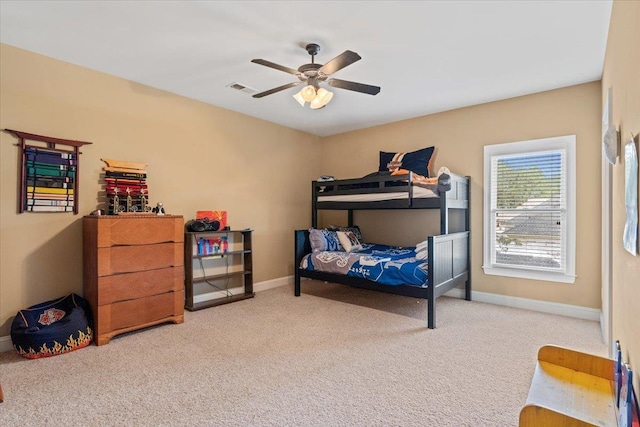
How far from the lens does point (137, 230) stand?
9.66ft

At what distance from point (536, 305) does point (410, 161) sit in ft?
7.27

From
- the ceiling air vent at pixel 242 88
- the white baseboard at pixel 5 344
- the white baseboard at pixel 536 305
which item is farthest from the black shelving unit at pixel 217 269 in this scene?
the white baseboard at pixel 536 305

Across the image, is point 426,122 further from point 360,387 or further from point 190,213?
point 360,387

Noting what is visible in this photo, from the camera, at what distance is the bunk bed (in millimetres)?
3221

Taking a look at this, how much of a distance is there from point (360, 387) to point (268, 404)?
22.6 inches

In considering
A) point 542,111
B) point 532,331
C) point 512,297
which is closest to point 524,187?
point 542,111

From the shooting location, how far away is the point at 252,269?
14.2ft

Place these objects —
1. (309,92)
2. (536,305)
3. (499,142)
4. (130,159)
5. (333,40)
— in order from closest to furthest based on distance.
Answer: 1. (333,40)
2. (309,92)
3. (130,159)
4. (536,305)
5. (499,142)

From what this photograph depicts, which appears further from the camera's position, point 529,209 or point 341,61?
point 529,209

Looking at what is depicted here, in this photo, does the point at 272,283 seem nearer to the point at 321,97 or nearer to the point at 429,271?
the point at 429,271

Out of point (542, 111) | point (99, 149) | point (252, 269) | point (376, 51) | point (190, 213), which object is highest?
point (376, 51)

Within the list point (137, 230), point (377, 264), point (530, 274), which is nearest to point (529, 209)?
point (530, 274)

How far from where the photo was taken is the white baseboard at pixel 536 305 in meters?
3.34

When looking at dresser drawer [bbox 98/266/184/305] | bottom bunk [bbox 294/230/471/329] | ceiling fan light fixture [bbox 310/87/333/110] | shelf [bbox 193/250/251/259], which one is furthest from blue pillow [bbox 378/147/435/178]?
dresser drawer [bbox 98/266/184/305]
